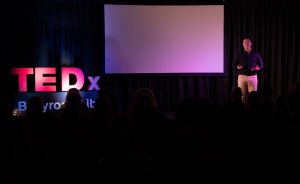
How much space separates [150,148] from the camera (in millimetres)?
3506

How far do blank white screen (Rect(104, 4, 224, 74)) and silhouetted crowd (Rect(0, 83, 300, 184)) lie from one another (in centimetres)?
430

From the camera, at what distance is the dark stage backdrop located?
8.06 metres

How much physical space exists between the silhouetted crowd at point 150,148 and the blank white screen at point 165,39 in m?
4.30

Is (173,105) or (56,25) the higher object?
(56,25)

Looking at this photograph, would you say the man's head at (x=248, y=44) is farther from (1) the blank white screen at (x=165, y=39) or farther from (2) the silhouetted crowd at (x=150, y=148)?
(2) the silhouetted crowd at (x=150, y=148)

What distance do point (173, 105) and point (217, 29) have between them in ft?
5.94

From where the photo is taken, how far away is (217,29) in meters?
8.32

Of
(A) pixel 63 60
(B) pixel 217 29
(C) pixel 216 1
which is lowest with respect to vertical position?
(A) pixel 63 60

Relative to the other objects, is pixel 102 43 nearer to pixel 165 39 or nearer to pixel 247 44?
pixel 165 39

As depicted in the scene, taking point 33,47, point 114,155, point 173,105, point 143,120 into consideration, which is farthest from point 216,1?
point 114,155

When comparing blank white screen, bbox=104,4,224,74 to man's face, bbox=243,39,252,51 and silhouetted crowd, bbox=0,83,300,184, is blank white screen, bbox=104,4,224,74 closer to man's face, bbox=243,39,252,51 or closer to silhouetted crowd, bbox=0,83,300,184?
man's face, bbox=243,39,252,51

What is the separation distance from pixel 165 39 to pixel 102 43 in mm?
1285

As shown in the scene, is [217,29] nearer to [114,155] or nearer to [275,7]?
[275,7]

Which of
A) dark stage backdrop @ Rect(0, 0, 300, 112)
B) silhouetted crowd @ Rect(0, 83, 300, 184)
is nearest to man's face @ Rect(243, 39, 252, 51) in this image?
dark stage backdrop @ Rect(0, 0, 300, 112)
